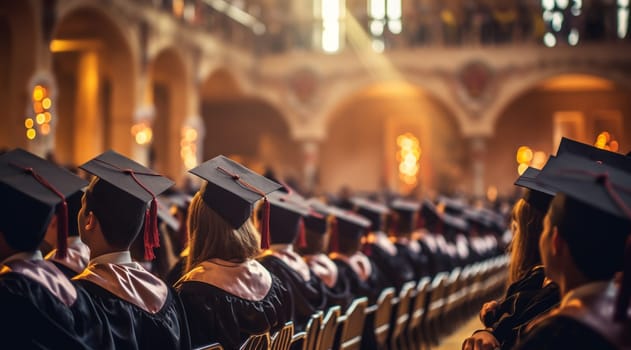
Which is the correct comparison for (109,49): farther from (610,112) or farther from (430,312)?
(610,112)

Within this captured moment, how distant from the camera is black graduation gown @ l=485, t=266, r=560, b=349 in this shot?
11.6 feet

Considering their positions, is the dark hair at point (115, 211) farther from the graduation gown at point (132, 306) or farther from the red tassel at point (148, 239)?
the red tassel at point (148, 239)

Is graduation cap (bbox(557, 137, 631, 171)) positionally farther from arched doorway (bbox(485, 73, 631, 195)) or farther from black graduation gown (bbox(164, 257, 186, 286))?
arched doorway (bbox(485, 73, 631, 195))

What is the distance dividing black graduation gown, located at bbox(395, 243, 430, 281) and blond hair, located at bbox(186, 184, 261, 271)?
3777 millimetres

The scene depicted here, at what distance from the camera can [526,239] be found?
391cm

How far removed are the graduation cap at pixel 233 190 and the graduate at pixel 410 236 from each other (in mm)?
3499

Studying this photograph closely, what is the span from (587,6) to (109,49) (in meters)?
12.4

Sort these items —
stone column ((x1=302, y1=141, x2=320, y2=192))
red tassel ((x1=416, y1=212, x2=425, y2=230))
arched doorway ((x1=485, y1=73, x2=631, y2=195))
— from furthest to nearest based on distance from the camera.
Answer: arched doorway ((x1=485, y1=73, x2=631, y2=195)) → stone column ((x1=302, y1=141, x2=320, y2=192)) → red tassel ((x1=416, y1=212, x2=425, y2=230))

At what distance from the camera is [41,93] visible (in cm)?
1270

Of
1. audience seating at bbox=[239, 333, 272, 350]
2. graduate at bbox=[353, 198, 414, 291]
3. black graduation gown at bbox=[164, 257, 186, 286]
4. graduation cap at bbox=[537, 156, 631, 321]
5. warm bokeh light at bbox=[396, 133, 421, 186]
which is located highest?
graduation cap at bbox=[537, 156, 631, 321]

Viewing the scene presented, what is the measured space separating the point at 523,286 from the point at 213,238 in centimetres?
146

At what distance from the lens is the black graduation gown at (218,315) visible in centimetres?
361

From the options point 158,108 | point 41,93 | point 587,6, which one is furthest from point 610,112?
point 41,93

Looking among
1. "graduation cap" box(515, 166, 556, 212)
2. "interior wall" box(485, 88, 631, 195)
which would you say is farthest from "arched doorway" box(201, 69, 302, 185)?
"graduation cap" box(515, 166, 556, 212)
